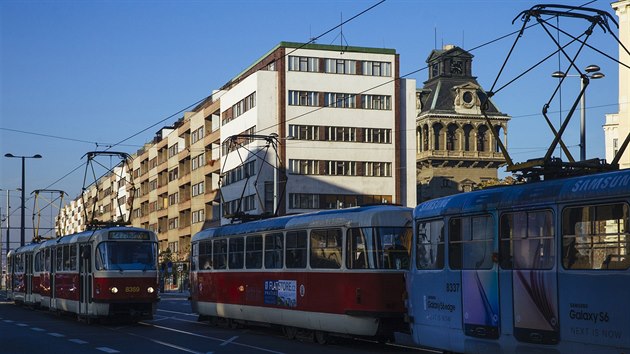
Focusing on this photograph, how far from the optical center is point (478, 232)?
16.6 meters

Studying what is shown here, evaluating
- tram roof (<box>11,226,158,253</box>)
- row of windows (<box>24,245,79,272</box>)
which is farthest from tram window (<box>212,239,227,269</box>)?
row of windows (<box>24,245,79,272</box>)

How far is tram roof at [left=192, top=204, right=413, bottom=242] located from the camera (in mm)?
21266

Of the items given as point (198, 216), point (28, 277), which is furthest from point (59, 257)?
point (198, 216)

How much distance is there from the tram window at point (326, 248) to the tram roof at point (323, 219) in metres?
0.21

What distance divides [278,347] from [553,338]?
8.81 meters

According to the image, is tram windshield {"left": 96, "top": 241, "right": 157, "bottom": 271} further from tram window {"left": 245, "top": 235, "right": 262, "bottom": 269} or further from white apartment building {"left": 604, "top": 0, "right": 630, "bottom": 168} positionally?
white apartment building {"left": 604, "top": 0, "right": 630, "bottom": 168}

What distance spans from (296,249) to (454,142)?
88.4 meters

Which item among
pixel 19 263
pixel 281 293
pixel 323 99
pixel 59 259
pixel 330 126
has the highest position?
pixel 323 99

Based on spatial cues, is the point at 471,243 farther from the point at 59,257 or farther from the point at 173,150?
the point at 173,150

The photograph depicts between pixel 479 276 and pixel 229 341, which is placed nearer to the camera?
pixel 479 276

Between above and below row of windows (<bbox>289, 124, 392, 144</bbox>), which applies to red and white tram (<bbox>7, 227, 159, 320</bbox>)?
below

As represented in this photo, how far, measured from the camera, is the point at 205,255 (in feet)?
A: 105

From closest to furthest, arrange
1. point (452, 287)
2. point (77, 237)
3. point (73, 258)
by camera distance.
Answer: point (452, 287), point (77, 237), point (73, 258)

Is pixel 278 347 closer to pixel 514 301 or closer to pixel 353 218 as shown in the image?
pixel 353 218
